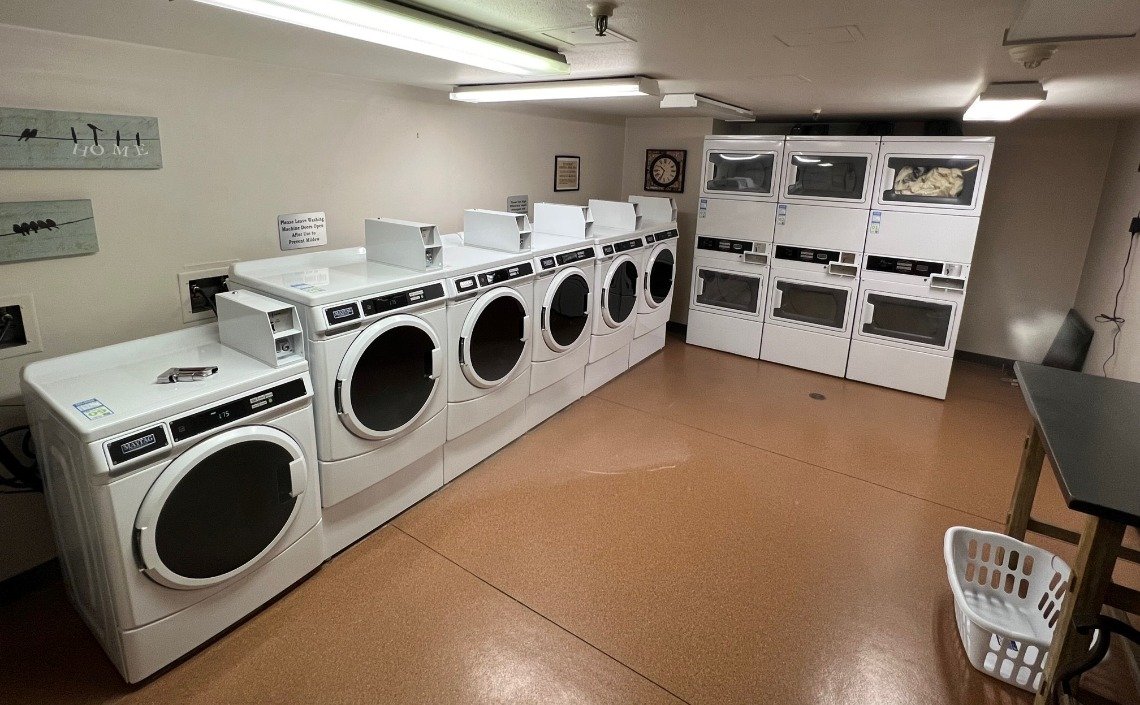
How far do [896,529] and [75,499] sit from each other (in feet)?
11.5

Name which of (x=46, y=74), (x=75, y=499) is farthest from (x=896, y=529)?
(x=46, y=74)

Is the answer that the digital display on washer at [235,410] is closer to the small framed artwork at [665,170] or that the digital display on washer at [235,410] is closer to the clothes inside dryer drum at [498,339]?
the clothes inside dryer drum at [498,339]

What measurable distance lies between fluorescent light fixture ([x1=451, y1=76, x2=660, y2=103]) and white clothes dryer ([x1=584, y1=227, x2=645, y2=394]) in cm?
115

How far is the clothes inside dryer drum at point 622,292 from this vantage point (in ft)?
14.8

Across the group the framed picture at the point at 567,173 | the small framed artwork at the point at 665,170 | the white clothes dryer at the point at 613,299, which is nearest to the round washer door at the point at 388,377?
the white clothes dryer at the point at 613,299

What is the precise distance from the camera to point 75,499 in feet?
6.50

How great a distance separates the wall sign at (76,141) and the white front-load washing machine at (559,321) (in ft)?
6.34

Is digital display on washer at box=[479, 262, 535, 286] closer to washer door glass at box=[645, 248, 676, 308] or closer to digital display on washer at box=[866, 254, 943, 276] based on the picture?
washer door glass at box=[645, 248, 676, 308]

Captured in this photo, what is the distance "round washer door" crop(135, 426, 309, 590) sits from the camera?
193 centimetres

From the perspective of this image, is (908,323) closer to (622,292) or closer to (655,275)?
(655,275)

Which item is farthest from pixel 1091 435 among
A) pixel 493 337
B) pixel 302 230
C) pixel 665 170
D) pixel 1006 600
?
pixel 665 170

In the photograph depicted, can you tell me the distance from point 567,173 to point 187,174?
10.8 feet

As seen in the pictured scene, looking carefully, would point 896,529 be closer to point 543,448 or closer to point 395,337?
point 543,448

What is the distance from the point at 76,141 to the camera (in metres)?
2.38
